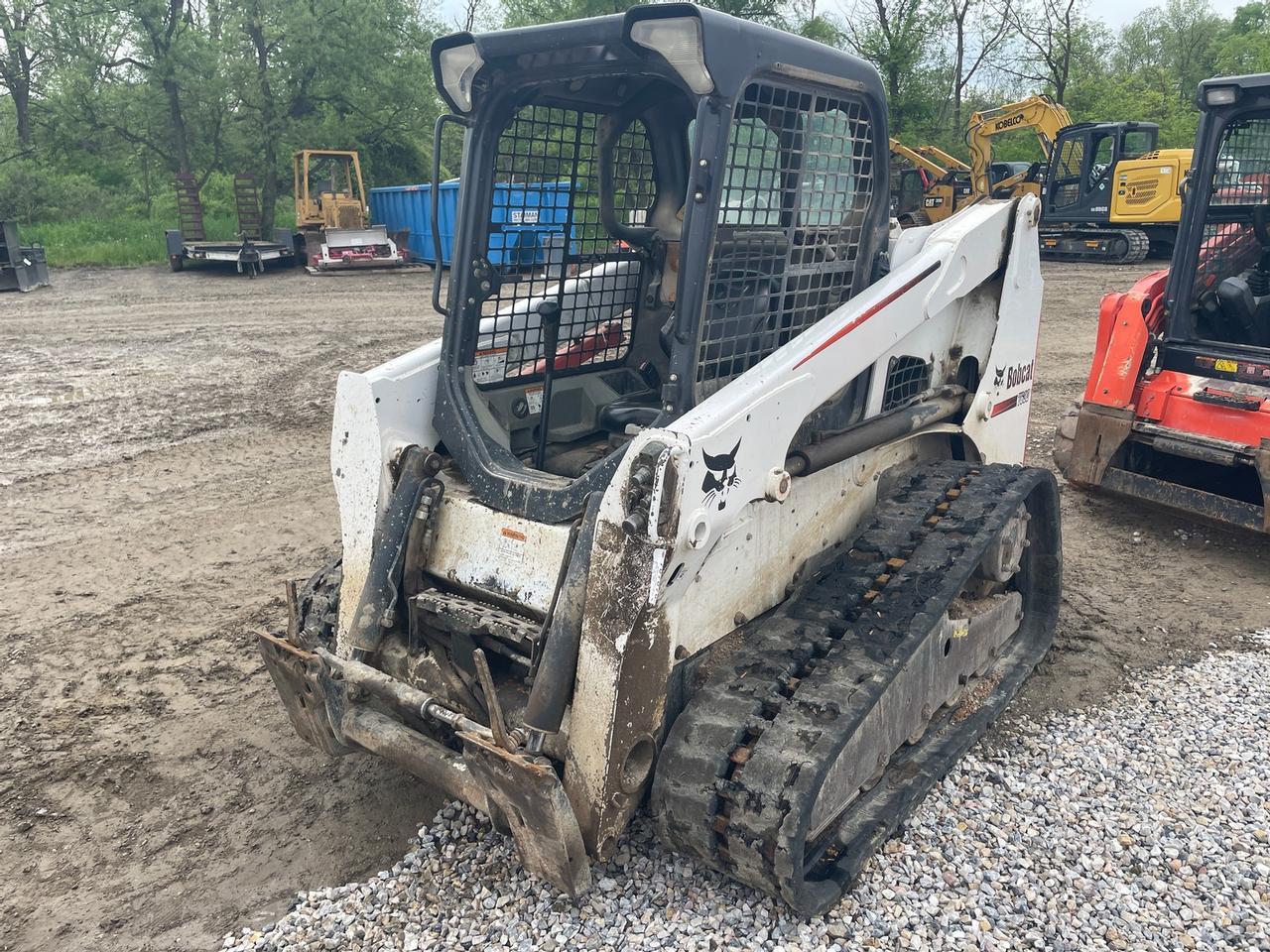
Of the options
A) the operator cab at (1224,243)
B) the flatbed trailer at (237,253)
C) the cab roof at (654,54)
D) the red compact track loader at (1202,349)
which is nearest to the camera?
the cab roof at (654,54)

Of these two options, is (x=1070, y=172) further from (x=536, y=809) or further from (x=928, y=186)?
(x=536, y=809)

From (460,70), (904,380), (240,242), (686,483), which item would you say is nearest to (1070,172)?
(240,242)

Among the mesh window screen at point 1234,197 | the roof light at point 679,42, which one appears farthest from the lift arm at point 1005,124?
the roof light at point 679,42

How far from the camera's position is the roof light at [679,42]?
8.36ft

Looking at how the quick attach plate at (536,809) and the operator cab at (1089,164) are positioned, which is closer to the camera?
the quick attach plate at (536,809)

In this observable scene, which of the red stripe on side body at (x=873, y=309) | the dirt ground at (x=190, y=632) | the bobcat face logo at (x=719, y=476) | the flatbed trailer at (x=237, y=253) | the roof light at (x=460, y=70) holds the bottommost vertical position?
the dirt ground at (x=190, y=632)

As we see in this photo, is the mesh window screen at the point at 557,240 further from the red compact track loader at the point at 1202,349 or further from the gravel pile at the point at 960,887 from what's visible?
the red compact track loader at the point at 1202,349

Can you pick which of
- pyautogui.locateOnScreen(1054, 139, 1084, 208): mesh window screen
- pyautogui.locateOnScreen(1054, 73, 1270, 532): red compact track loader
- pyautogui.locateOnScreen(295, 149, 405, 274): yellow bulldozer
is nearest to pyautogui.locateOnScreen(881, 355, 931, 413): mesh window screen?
pyautogui.locateOnScreen(1054, 73, 1270, 532): red compact track loader

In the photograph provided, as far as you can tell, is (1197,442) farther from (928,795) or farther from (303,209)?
(303,209)

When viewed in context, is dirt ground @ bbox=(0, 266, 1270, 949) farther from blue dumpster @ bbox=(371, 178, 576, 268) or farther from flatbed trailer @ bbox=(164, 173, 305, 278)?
flatbed trailer @ bbox=(164, 173, 305, 278)

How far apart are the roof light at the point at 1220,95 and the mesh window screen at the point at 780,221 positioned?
3.02 meters

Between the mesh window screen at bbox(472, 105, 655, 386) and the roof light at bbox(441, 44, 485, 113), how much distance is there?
0.19 meters

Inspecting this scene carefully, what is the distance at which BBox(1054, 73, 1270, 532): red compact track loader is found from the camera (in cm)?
522

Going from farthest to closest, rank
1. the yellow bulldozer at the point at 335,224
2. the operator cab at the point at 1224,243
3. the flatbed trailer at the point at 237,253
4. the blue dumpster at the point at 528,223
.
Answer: the yellow bulldozer at the point at 335,224 → the flatbed trailer at the point at 237,253 → the operator cab at the point at 1224,243 → the blue dumpster at the point at 528,223
